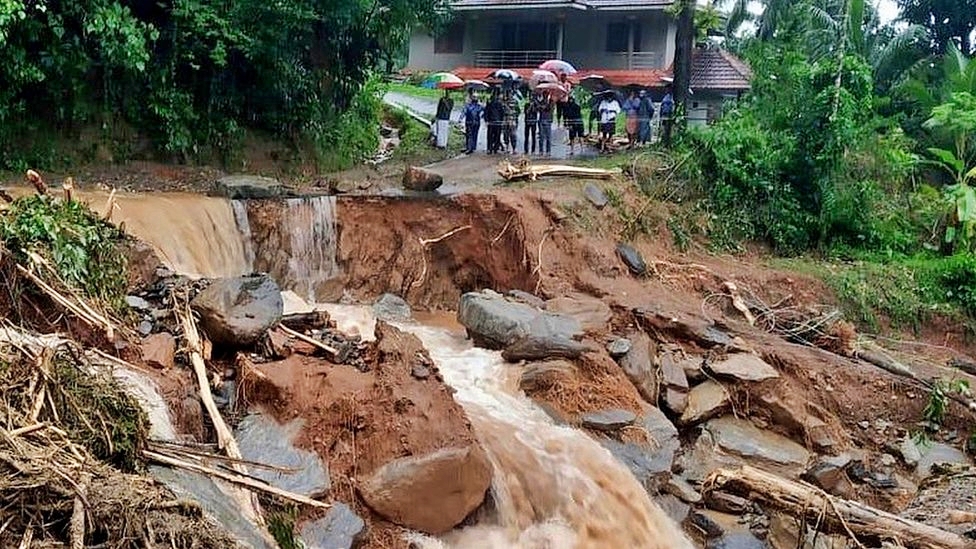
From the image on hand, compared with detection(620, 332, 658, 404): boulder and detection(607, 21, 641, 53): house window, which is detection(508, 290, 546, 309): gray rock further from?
detection(607, 21, 641, 53): house window

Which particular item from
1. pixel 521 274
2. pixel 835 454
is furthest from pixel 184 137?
pixel 835 454

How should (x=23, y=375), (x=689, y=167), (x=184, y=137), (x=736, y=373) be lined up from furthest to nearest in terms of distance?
(x=689, y=167) → (x=184, y=137) → (x=736, y=373) → (x=23, y=375)

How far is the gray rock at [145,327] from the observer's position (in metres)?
8.25

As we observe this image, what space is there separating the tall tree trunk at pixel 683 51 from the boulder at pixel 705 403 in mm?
8836

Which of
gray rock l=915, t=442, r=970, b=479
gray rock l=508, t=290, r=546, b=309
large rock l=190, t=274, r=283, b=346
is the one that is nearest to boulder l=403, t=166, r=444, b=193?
gray rock l=508, t=290, r=546, b=309

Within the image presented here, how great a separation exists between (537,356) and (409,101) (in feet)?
61.9

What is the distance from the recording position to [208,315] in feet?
27.8

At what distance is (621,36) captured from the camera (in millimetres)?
31422

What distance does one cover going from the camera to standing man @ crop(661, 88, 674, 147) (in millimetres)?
19031

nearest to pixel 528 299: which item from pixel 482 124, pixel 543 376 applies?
pixel 543 376

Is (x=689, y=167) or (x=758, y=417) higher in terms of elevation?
(x=689, y=167)

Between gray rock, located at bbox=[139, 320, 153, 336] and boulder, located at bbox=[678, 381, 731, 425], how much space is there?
21.5ft

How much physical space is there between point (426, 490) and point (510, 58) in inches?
1026

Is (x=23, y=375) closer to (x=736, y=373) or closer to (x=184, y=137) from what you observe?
(x=736, y=373)
